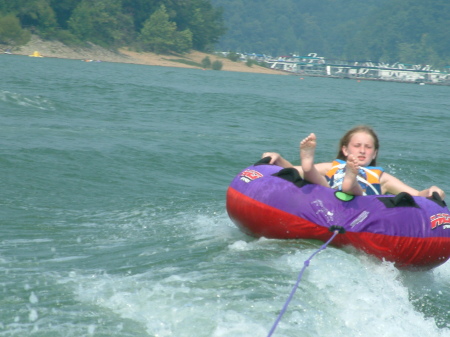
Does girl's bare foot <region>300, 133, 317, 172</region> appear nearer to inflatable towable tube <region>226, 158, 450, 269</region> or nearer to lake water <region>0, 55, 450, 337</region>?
inflatable towable tube <region>226, 158, 450, 269</region>

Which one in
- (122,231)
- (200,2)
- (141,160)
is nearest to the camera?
(122,231)

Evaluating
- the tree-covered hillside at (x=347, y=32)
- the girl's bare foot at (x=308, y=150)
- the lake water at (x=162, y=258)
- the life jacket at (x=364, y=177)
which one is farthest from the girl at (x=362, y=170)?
the tree-covered hillside at (x=347, y=32)

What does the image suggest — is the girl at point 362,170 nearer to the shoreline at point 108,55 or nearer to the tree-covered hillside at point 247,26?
the shoreline at point 108,55

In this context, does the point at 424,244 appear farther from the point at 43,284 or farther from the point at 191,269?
the point at 43,284

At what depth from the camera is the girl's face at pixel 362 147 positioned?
16.6ft

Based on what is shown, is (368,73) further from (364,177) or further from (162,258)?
(162,258)

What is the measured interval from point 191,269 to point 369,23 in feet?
476

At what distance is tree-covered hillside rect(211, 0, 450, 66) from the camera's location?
4990 inches

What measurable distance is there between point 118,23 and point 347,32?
98564 mm

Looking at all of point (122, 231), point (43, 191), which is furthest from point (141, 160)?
point (122, 231)

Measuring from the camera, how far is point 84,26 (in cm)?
6234

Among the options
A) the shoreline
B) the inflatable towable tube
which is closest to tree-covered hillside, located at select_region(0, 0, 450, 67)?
the shoreline

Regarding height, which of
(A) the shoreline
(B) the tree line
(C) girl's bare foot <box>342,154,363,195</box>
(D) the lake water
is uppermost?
(C) girl's bare foot <box>342,154,363,195</box>

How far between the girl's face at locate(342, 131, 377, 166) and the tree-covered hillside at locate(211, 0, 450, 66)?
116 m
